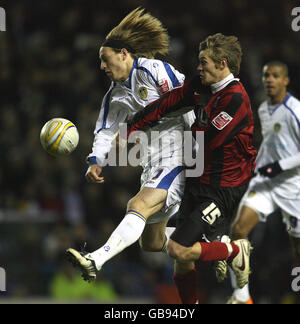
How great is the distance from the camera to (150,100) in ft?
17.5

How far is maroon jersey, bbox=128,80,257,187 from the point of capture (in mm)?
4914

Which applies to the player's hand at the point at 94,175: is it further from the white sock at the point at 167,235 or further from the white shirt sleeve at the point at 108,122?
the white sock at the point at 167,235

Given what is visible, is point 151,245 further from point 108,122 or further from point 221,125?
point 221,125

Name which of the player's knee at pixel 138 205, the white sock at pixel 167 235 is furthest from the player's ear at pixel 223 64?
the white sock at pixel 167 235

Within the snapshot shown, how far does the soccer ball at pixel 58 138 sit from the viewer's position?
5254 mm

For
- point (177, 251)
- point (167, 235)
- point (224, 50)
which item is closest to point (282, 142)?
point (167, 235)

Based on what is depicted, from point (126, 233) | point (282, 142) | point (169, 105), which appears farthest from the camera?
point (282, 142)

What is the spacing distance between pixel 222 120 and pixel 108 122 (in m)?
1.10

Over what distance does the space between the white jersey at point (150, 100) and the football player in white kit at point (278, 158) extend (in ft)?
4.59

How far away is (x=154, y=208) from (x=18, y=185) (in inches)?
218

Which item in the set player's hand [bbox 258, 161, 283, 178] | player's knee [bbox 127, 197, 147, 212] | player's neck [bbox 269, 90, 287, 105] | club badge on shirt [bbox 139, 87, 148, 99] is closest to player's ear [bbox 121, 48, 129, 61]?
club badge on shirt [bbox 139, 87, 148, 99]

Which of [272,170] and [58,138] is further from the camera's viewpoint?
[272,170]

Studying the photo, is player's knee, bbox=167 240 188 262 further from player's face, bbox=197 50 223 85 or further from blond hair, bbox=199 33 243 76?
blond hair, bbox=199 33 243 76

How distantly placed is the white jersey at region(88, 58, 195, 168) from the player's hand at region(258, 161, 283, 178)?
47.3 inches
